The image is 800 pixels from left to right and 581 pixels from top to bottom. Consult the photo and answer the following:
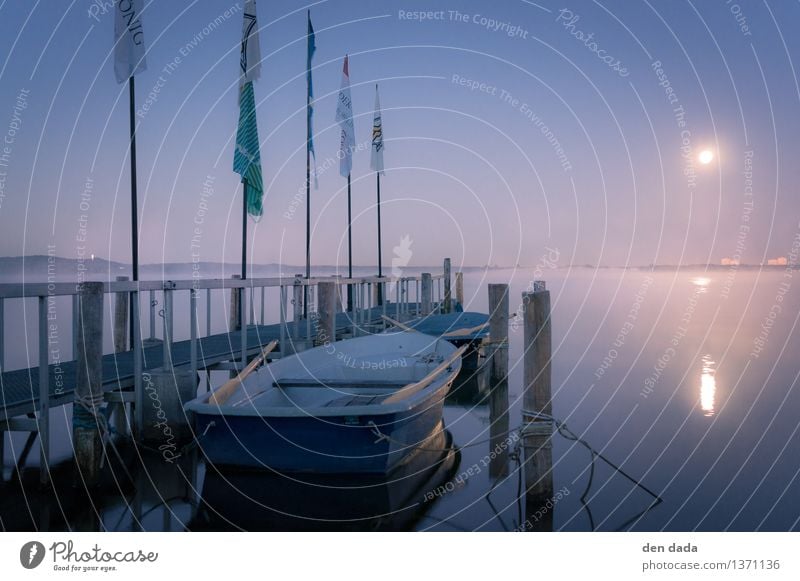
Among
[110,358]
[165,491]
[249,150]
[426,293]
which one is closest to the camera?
[165,491]

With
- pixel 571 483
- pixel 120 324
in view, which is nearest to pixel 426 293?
pixel 120 324

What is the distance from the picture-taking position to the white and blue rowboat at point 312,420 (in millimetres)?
6406

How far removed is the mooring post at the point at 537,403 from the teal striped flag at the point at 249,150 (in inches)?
303

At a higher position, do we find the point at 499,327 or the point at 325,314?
the point at 325,314

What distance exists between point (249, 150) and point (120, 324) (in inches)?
156

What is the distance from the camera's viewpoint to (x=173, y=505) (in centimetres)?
638

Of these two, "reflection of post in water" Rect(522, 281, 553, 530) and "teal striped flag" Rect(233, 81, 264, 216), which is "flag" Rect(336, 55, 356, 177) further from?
Result: "reflection of post in water" Rect(522, 281, 553, 530)

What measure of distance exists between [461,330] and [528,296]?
9477 mm

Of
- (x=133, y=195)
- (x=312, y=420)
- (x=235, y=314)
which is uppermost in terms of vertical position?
(x=133, y=195)

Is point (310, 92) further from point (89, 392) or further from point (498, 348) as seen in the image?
point (89, 392)

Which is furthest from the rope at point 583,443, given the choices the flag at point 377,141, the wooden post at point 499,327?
the flag at point 377,141

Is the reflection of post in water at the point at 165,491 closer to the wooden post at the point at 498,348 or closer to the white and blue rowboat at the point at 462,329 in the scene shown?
the wooden post at the point at 498,348

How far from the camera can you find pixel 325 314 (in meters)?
11.3
